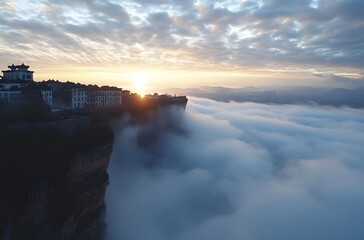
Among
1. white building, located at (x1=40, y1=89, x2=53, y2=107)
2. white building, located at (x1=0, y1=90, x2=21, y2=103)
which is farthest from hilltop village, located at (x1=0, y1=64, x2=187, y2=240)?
white building, located at (x1=40, y1=89, x2=53, y2=107)

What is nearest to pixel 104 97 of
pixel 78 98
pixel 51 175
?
pixel 78 98

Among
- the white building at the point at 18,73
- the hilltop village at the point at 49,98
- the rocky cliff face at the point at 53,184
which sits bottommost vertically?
the rocky cliff face at the point at 53,184

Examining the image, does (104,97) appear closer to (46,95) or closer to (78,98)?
(78,98)

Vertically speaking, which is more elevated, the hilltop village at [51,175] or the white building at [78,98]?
the white building at [78,98]

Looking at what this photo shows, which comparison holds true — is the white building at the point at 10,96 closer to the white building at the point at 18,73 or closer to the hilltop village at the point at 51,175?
the hilltop village at the point at 51,175

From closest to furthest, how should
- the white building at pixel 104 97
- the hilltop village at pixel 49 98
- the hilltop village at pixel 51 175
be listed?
1. the hilltop village at pixel 51 175
2. the hilltop village at pixel 49 98
3. the white building at pixel 104 97

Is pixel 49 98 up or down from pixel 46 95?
down

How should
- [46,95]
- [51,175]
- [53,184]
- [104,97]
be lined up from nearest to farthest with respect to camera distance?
1. [51,175]
2. [53,184]
3. [46,95]
4. [104,97]

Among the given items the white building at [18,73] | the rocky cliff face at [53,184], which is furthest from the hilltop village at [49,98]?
the rocky cliff face at [53,184]
